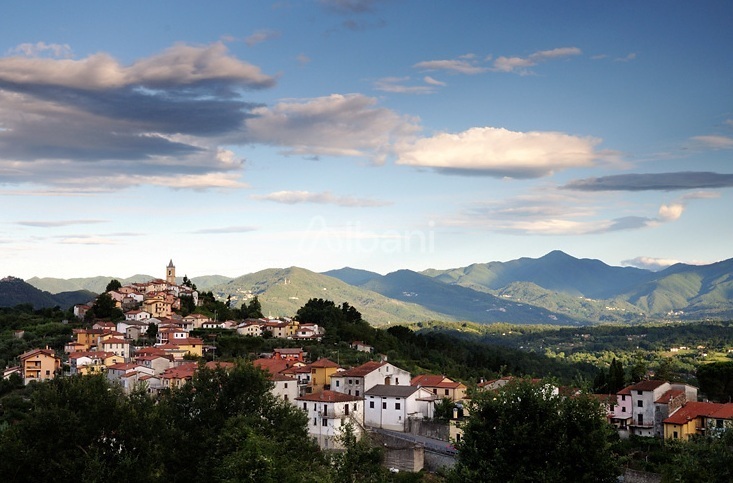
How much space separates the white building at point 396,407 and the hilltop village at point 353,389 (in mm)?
73

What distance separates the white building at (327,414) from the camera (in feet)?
178

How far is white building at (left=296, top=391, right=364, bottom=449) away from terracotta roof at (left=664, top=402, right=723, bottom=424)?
1993 centimetres

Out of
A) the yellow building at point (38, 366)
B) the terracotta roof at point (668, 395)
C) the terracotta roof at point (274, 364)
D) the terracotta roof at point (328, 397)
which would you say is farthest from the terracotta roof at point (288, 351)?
the terracotta roof at point (668, 395)

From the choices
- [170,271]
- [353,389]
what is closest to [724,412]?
[353,389]

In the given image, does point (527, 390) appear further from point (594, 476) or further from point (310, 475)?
point (310, 475)

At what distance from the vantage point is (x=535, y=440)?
25641 millimetres

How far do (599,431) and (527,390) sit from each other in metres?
2.60

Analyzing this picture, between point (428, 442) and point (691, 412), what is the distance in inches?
657

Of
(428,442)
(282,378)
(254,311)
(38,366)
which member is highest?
(254,311)

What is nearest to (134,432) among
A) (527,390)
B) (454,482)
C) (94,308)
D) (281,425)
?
(281,425)

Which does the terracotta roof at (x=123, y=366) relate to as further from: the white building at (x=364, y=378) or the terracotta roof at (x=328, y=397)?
the terracotta roof at (x=328, y=397)

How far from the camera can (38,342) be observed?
90812mm

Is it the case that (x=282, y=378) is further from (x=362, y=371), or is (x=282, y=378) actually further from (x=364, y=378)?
(x=362, y=371)

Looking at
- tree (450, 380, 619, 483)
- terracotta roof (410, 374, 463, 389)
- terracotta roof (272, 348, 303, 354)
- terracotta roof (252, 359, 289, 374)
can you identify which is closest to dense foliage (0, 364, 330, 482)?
tree (450, 380, 619, 483)
